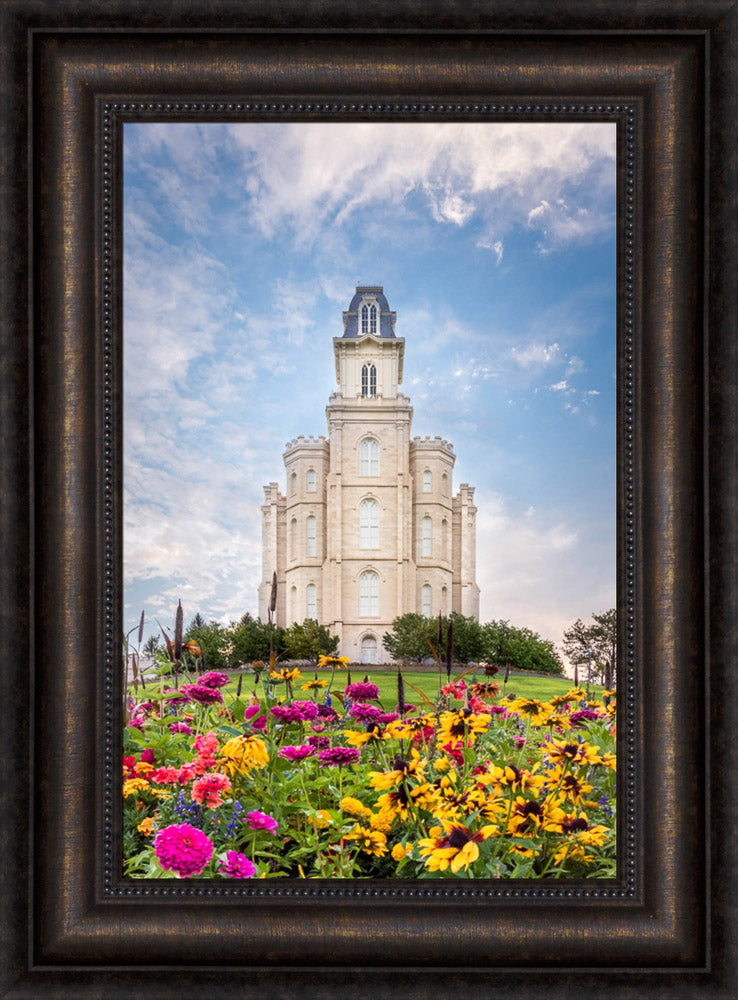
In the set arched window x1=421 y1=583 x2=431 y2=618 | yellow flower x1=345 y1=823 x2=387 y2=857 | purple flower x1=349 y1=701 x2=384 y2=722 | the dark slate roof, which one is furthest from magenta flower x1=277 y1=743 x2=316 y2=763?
the dark slate roof

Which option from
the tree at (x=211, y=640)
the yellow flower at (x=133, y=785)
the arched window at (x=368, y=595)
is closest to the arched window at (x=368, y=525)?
the arched window at (x=368, y=595)

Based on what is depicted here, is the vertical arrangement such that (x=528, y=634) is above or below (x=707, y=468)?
below

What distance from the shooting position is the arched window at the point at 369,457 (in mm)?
2201

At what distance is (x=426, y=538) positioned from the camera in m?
2.12

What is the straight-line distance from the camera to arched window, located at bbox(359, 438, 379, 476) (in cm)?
220

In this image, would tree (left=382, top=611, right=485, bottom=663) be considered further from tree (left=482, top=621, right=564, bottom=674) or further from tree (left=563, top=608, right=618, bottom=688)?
tree (left=563, top=608, right=618, bottom=688)

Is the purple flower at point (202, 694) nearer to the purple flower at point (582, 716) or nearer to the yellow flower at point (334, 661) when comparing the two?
the yellow flower at point (334, 661)

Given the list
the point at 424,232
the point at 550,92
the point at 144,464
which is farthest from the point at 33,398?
the point at 550,92

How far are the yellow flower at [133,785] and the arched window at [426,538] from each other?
1236mm

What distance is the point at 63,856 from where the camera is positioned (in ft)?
6.18

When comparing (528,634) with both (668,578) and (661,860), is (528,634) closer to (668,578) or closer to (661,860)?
(668,578)

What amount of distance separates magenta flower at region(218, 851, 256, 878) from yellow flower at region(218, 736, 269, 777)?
1.00 ft

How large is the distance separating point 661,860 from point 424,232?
2.22m

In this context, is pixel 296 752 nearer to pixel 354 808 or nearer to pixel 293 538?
pixel 354 808
